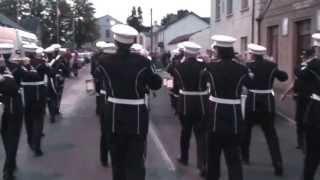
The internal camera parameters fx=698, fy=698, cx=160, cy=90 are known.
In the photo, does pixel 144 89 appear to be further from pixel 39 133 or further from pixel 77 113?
pixel 77 113

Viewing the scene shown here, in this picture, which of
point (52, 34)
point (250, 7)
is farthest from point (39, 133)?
point (52, 34)

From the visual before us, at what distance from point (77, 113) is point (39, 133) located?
26.3ft

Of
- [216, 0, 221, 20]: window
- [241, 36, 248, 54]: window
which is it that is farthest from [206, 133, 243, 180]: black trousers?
[216, 0, 221, 20]: window

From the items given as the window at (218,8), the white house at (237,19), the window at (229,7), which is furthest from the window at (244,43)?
the window at (218,8)

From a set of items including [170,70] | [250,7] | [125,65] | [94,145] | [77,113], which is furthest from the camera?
[250,7]

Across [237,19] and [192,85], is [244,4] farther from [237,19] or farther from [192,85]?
[192,85]

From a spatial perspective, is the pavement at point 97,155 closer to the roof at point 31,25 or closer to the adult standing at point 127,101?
the adult standing at point 127,101

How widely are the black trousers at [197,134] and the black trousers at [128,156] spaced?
2.77m

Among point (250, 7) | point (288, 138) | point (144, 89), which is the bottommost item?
point (288, 138)

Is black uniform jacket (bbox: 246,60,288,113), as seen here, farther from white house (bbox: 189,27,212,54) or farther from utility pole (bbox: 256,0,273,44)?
white house (bbox: 189,27,212,54)

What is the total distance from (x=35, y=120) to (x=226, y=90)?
467 centimetres

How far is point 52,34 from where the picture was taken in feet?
326

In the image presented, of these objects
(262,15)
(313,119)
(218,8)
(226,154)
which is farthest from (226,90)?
(218,8)

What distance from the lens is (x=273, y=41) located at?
29.7 meters
